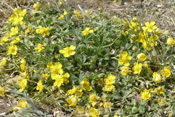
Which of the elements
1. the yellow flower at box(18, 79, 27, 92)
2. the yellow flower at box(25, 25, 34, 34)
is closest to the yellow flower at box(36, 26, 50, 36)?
the yellow flower at box(25, 25, 34, 34)

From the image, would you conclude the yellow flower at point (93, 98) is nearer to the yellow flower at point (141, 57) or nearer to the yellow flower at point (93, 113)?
the yellow flower at point (93, 113)

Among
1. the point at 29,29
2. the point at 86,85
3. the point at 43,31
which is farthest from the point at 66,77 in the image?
the point at 29,29

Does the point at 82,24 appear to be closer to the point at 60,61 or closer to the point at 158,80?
the point at 60,61

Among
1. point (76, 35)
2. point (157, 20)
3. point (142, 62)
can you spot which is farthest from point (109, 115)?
point (157, 20)

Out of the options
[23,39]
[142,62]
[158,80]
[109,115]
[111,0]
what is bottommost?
[109,115]

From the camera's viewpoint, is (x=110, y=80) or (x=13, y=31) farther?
(x=13, y=31)

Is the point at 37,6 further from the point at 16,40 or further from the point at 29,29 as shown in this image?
the point at 16,40

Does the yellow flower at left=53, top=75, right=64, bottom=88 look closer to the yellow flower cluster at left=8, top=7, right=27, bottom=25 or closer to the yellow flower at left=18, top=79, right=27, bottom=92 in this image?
the yellow flower at left=18, top=79, right=27, bottom=92

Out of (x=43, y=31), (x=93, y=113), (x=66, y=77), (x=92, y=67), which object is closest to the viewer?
(x=93, y=113)
